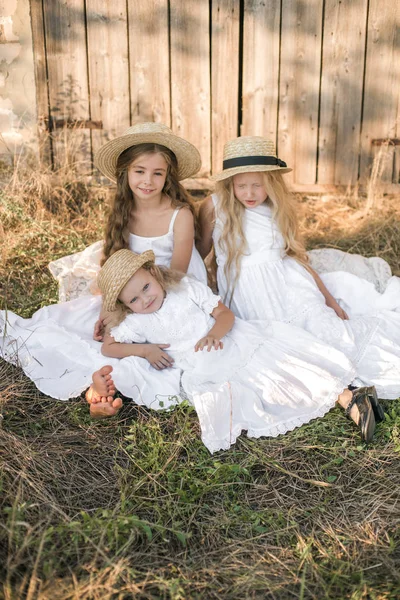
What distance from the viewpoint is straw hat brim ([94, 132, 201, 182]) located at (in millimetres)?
3152

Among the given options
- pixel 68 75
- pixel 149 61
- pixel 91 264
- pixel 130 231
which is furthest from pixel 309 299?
pixel 68 75

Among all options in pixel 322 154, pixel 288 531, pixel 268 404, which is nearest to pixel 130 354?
pixel 268 404

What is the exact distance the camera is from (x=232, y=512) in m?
2.16

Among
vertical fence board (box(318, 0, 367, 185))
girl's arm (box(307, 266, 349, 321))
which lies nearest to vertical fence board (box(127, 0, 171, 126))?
vertical fence board (box(318, 0, 367, 185))

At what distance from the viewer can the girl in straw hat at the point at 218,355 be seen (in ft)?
8.67

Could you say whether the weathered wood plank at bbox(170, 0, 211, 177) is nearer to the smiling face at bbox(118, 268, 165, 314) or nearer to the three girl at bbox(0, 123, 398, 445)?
the three girl at bbox(0, 123, 398, 445)

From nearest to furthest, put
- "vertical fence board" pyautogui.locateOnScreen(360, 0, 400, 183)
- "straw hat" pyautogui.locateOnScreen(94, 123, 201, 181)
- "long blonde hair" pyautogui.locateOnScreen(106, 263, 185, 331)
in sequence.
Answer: "long blonde hair" pyautogui.locateOnScreen(106, 263, 185, 331) < "straw hat" pyautogui.locateOnScreen(94, 123, 201, 181) < "vertical fence board" pyautogui.locateOnScreen(360, 0, 400, 183)

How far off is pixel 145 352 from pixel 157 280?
0.35 m

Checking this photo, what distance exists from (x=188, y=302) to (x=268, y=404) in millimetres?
634

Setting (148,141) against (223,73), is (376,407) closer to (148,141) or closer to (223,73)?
(148,141)

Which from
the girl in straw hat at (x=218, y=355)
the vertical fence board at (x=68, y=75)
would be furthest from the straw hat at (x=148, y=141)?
the vertical fence board at (x=68, y=75)

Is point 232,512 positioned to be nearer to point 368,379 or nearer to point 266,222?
point 368,379

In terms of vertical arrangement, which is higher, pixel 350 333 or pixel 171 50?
pixel 171 50

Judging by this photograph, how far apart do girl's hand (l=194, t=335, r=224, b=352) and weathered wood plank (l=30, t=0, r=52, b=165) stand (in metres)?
2.57
